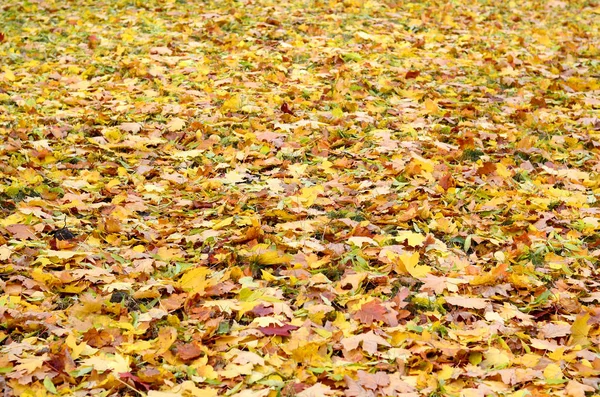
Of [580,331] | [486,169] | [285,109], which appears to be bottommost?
[580,331]

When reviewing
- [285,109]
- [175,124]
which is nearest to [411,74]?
[285,109]

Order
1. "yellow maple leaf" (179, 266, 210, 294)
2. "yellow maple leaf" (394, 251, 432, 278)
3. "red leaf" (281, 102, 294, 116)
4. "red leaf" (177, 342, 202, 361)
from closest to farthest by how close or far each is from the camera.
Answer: "red leaf" (177, 342, 202, 361), "yellow maple leaf" (179, 266, 210, 294), "yellow maple leaf" (394, 251, 432, 278), "red leaf" (281, 102, 294, 116)

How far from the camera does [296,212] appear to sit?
156 inches

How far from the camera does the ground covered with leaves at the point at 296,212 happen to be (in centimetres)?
282

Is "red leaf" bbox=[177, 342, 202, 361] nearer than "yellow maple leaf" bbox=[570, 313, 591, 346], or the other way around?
"red leaf" bbox=[177, 342, 202, 361]

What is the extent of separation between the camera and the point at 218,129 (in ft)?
16.5

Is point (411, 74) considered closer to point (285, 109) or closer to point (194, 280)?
point (285, 109)

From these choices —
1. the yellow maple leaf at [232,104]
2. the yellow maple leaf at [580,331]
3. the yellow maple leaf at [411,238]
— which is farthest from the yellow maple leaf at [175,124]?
the yellow maple leaf at [580,331]

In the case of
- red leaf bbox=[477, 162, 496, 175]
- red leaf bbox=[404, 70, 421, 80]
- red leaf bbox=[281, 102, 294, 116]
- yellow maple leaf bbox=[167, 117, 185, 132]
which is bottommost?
red leaf bbox=[477, 162, 496, 175]

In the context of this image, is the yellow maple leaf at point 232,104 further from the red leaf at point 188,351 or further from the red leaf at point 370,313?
the red leaf at point 188,351

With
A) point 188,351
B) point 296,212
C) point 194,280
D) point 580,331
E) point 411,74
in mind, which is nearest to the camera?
point 188,351

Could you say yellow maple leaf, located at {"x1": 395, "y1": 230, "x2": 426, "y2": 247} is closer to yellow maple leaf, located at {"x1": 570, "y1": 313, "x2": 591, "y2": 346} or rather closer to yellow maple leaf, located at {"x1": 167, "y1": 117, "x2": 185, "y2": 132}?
yellow maple leaf, located at {"x1": 570, "y1": 313, "x2": 591, "y2": 346}

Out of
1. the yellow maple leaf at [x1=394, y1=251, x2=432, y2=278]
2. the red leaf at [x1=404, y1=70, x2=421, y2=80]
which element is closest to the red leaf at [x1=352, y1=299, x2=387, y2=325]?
the yellow maple leaf at [x1=394, y1=251, x2=432, y2=278]

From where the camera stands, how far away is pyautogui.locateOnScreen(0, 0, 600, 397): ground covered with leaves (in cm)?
282
